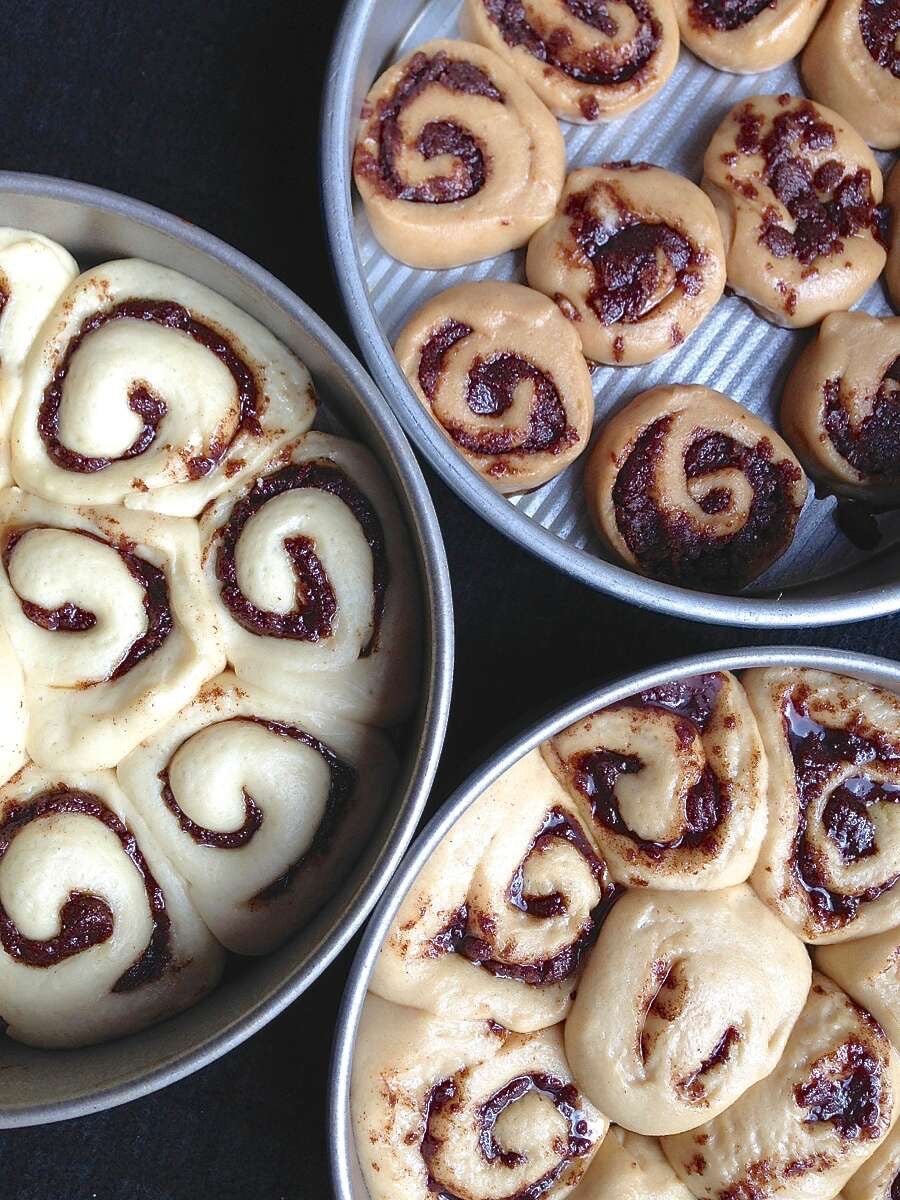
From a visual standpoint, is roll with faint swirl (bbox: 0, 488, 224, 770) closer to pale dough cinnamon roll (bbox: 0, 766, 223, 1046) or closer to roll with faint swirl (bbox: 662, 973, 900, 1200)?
pale dough cinnamon roll (bbox: 0, 766, 223, 1046)

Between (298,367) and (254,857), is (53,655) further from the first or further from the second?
(298,367)

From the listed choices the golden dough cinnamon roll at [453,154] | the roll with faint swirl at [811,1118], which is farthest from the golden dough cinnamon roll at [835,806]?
the golden dough cinnamon roll at [453,154]

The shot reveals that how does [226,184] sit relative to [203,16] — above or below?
below

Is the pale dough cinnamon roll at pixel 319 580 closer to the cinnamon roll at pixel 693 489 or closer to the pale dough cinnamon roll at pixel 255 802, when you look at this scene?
the pale dough cinnamon roll at pixel 255 802

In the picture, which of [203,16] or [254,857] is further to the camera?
[203,16]

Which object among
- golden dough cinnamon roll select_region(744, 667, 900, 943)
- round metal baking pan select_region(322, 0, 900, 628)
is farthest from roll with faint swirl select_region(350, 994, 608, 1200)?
round metal baking pan select_region(322, 0, 900, 628)

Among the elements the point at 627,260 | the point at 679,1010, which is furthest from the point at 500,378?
the point at 679,1010

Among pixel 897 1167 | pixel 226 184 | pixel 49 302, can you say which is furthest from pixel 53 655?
pixel 897 1167
